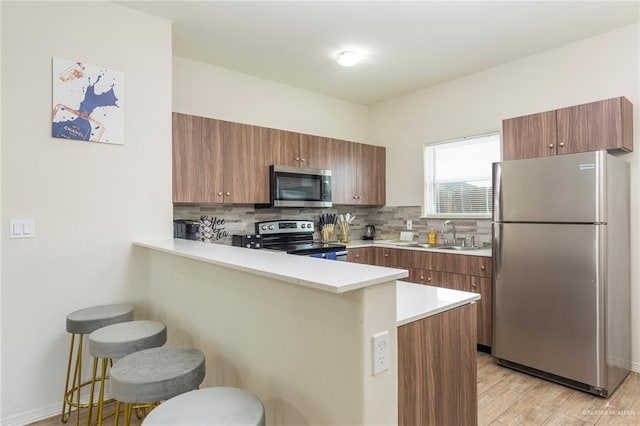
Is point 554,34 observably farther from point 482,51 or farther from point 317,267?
point 317,267

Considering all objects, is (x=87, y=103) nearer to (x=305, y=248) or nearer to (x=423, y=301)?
(x=305, y=248)

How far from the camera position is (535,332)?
275 centimetres

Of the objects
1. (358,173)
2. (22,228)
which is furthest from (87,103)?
(358,173)

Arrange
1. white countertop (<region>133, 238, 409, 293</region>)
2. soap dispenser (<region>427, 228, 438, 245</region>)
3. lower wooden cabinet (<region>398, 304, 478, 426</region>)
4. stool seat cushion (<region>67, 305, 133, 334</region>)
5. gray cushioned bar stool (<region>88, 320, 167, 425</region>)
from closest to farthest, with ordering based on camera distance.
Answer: white countertop (<region>133, 238, 409, 293</region>), lower wooden cabinet (<region>398, 304, 478, 426</region>), gray cushioned bar stool (<region>88, 320, 167, 425</region>), stool seat cushion (<region>67, 305, 133, 334</region>), soap dispenser (<region>427, 228, 438, 245</region>)

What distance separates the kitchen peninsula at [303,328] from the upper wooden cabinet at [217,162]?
1270 mm

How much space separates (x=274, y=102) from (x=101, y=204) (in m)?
2.29

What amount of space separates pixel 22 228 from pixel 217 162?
1.52 meters

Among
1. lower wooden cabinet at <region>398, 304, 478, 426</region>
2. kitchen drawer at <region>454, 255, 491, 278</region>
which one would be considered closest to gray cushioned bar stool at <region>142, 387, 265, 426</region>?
lower wooden cabinet at <region>398, 304, 478, 426</region>

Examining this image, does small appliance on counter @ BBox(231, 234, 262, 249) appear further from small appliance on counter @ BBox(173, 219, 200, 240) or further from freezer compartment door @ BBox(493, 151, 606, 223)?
freezer compartment door @ BBox(493, 151, 606, 223)

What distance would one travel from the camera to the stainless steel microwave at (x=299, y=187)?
3646 mm

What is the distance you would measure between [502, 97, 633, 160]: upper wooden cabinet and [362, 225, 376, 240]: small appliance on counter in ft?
6.65

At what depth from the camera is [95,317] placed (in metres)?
2.09

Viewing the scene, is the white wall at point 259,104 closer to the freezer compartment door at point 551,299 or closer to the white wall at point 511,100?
the white wall at point 511,100

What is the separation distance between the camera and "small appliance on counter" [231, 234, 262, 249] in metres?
3.47
